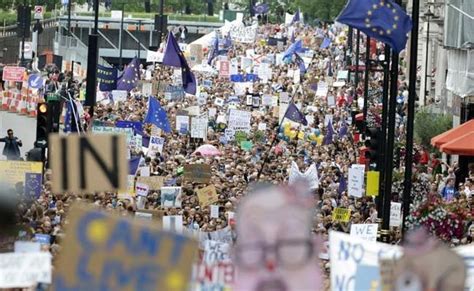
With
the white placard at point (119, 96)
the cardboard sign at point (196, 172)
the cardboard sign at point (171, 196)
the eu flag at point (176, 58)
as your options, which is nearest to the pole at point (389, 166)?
the cardboard sign at point (171, 196)

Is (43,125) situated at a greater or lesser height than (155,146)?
greater

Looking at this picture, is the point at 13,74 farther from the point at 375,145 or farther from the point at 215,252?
the point at 215,252

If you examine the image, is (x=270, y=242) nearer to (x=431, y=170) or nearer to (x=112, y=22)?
(x=431, y=170)

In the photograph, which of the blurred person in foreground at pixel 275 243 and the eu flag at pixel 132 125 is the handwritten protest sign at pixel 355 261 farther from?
the eu flag at pixel 132 125

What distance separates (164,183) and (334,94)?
33.9 m

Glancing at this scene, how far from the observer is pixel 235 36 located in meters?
89.5

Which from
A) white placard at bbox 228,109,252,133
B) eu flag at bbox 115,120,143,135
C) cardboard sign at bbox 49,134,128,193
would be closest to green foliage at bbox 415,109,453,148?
white placard at bbox 228,109,252,133

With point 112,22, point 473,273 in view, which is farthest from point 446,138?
point 112,22

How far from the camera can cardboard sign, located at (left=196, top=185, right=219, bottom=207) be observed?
1069 inches

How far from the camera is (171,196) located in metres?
28.1

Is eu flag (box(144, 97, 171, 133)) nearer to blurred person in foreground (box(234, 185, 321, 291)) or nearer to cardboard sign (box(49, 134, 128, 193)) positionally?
cardboard sign (box(49, 134, 128, 193))

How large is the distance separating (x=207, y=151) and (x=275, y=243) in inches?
1230

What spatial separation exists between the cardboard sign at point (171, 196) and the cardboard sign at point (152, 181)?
166 centimetres

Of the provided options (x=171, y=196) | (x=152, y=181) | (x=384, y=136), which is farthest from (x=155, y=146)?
(x=384, y=136)
